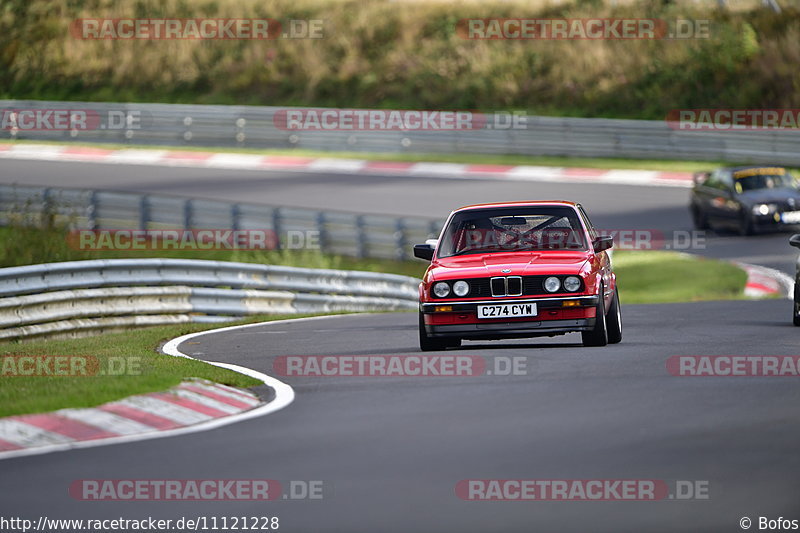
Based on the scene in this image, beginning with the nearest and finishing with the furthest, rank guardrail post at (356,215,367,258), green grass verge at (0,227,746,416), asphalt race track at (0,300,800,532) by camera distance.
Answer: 1. asphalt race track at (0,300,800,532)
2. green grass verge at (0,227,746,416)
3. guardrail post at (356,215,367,258)

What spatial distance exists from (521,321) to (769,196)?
1845cm

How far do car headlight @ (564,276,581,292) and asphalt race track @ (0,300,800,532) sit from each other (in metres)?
0.62

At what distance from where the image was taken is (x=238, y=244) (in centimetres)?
2889

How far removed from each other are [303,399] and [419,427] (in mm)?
1666

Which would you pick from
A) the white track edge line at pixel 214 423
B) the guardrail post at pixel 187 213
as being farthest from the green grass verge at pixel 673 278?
the white track edge line at pixel 214 423

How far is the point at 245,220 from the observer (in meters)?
29.5

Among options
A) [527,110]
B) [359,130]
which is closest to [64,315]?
[359,130]

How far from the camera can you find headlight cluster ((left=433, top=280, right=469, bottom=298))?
44.6ft

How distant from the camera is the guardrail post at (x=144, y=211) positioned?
96.5 ft

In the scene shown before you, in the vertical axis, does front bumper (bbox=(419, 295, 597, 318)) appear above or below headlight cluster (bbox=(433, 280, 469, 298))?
below
